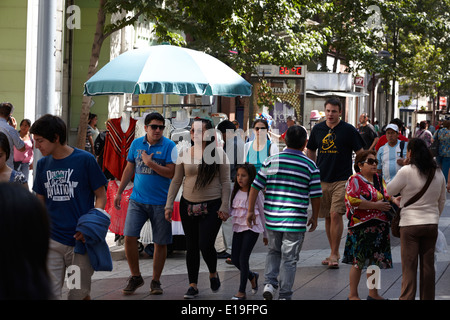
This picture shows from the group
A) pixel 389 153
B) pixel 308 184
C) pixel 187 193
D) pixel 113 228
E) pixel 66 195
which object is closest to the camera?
pixel 66 195

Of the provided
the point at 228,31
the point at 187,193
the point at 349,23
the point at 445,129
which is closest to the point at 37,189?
the point at 187,193

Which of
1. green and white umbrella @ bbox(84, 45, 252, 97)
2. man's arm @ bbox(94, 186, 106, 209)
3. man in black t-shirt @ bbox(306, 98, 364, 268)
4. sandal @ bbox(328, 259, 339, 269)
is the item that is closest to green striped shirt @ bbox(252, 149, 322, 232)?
man's arm @ bbox(94, 186, 106, 209)

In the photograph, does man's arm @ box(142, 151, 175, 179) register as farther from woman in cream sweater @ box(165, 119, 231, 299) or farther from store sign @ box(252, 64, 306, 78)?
store sign @ box(252, 64, 306, 78)

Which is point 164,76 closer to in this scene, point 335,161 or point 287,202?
point 335,161

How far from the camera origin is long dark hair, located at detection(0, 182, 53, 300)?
2.25 m

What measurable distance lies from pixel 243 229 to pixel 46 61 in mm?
2969

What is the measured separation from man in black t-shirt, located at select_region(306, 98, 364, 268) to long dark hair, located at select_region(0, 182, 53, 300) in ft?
24.4

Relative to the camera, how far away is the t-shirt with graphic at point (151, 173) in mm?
7945

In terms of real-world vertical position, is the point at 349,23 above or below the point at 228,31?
above

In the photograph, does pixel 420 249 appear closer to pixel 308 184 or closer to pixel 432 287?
pixel 432 287

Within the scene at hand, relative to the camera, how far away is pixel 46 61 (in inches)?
348

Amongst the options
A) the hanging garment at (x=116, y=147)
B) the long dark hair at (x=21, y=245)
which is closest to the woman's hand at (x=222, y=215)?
the hanging garment at (x=116, y=147)

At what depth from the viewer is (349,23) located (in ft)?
102

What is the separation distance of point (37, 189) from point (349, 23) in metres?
26.5
